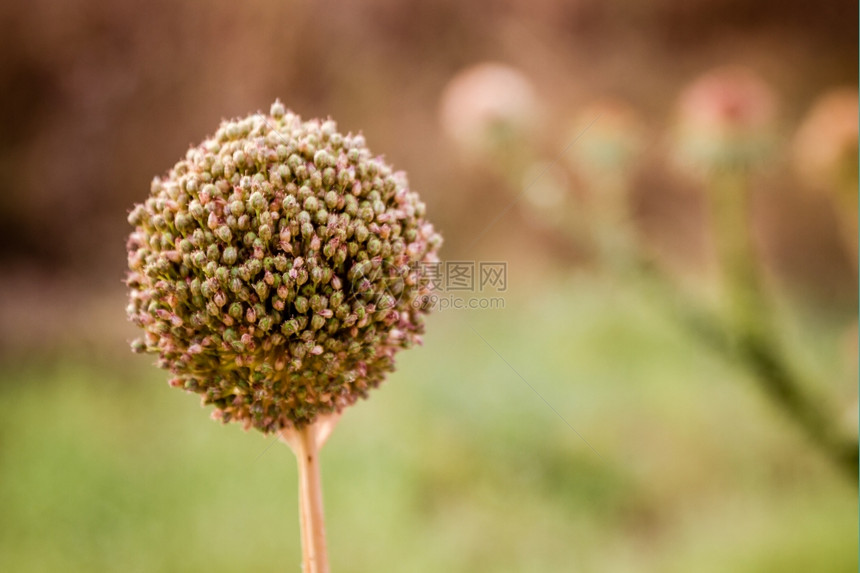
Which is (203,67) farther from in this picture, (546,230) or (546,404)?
(546,404)

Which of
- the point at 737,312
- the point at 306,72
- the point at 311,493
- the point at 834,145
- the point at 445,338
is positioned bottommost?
the point at 311,493

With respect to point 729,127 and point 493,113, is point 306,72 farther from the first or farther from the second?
point 729,127

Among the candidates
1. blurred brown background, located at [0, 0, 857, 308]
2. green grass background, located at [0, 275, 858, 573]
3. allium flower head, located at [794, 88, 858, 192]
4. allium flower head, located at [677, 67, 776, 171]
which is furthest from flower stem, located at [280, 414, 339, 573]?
blurred brown background, located at [0, 0, 857, 308]

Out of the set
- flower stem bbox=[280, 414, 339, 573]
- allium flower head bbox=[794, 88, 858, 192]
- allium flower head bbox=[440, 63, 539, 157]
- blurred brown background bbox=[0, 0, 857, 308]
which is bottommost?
flower stem bbox=[280, 414, 339, 573]

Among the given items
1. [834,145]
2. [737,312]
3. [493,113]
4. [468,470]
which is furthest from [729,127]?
[468,470]

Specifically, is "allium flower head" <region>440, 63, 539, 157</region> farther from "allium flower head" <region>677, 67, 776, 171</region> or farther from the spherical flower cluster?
the spherical flower cluster

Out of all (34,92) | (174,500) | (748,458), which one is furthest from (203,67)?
(748,458)

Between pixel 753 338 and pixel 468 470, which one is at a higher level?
pixel 753 338
